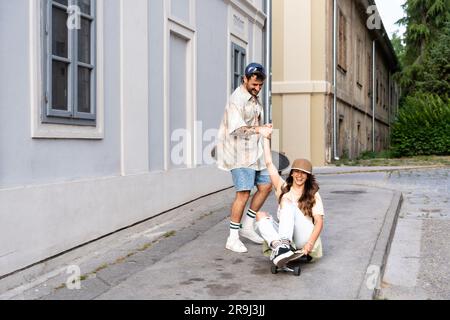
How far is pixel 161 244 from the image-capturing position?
20.5ft

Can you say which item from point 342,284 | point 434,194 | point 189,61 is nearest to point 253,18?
point 189,61

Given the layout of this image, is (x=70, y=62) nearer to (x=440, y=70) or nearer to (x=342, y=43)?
(x=342, y=43)

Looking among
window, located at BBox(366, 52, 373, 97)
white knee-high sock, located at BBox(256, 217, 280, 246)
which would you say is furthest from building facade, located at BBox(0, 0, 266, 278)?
window, located at BBox(366, 52, 373, 97)

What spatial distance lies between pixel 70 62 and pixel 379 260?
331 cm

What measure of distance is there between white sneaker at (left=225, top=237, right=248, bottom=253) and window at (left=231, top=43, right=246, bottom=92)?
18.8 ft

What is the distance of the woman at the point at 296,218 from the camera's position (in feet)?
15.8

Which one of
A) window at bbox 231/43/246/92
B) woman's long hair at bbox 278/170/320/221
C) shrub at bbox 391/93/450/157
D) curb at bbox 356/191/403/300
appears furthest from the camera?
shrub at bbox 391/93/450/157

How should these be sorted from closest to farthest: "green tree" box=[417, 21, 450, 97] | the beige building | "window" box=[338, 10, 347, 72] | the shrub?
the beige building, the shrub, "window" box=[338, 10, 347, 72], "green tree" box=[417, 21, 450, 97]

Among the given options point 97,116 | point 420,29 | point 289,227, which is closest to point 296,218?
point 289,227

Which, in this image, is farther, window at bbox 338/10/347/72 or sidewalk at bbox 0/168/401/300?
window at bbox 338/10/347/72

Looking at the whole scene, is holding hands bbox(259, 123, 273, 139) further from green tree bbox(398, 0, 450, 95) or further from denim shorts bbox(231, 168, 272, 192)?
green tree bbox(398, 0, 450, 95)

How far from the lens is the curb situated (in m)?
4.32

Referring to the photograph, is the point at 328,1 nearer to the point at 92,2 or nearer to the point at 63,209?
the point at 92,2

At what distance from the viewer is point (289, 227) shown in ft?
15.8
